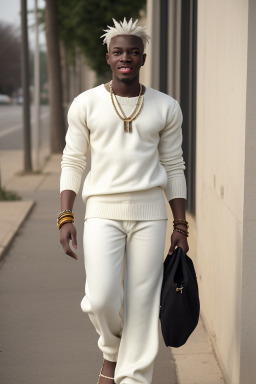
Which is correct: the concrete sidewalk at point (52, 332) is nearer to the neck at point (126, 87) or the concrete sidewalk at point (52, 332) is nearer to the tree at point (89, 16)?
the neck at point (126, 87)

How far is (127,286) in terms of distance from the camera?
3896 millimetres

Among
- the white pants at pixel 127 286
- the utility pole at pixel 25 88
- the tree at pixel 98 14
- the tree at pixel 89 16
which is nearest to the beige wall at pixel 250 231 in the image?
the white pants at pixel 127 286

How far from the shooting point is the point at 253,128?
386 cm

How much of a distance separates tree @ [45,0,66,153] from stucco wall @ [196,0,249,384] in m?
16.4

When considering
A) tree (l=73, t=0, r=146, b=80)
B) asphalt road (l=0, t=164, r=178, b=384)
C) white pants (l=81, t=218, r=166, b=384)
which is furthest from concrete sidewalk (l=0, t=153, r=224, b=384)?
tree (l=73, t=0, r=146, b=80)

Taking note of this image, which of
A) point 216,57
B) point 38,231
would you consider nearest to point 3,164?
point 38,231

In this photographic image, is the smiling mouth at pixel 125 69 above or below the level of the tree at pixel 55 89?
above

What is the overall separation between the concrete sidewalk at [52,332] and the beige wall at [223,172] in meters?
0.21

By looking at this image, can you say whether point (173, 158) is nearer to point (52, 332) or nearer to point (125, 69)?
point (125, 69)

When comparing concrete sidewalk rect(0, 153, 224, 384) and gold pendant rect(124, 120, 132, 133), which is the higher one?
gold pendant rect(124, 120, 132, 133)

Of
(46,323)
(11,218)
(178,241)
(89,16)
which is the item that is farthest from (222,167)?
(89,16)

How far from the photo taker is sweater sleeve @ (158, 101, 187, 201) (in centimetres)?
392

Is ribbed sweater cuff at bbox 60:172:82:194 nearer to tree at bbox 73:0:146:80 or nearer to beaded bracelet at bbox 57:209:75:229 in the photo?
beaded bracelet at bbox 57:209:75:229

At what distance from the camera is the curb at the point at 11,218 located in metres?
8.97
